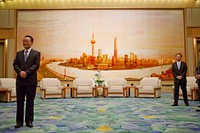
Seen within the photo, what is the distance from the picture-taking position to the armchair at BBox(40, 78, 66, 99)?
356 inches

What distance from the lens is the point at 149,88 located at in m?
9.47

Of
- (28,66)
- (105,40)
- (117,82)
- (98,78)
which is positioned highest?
(105,40)

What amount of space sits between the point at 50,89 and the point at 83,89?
140 centimetres

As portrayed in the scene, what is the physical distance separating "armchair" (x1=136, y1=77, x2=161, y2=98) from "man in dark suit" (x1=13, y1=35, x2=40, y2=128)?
6.37m

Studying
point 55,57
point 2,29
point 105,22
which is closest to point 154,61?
point 105,22

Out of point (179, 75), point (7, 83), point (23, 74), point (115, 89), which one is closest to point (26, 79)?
point (23, 74)

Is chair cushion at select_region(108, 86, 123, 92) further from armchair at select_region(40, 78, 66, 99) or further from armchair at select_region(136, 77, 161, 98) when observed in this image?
armchair at select_region(40, 78, 66, 99)

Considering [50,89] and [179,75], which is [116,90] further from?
[179,75]

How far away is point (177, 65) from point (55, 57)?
23.3 ft

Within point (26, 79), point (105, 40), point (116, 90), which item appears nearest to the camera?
point (26, 79)

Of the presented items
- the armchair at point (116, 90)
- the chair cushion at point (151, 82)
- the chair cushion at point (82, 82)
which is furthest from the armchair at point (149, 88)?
the chair cushion at point (82, 82)

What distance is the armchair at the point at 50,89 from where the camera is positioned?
9048 mm

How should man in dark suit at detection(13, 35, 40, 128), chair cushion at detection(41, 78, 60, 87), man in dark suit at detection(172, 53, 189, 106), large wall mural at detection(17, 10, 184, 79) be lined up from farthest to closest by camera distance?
1. large wall mural at detection(17, 10, 184, 79)
2. chair cushion at detection(41, 78, 60, 87)
3. man in dark suit at detection(172, 53, 189, 106)
4. man in dark suit at detection(13, 35, 40, 128)

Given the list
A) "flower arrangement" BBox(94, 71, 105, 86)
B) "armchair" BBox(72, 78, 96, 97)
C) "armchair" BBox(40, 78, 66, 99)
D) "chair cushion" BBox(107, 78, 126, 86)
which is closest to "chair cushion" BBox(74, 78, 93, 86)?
"armchair" BBox(72, 78, 96, 97)
